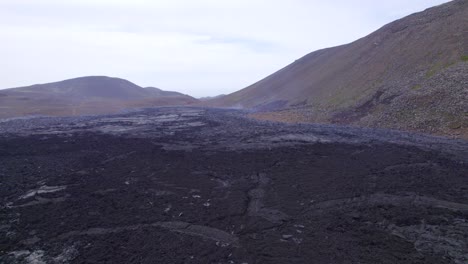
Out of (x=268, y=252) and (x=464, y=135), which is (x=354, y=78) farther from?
(x=268, y=252)

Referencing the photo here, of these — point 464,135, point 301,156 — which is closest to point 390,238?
point 301,156

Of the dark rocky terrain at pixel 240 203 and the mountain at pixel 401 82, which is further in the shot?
the mountain at pixel 401 82

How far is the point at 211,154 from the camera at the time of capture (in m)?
16.9

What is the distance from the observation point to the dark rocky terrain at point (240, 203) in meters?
7.40

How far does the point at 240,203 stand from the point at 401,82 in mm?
25204

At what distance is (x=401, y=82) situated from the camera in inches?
1192

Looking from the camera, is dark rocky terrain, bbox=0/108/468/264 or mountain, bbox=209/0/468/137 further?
mountain, bbox=209/0/468/137

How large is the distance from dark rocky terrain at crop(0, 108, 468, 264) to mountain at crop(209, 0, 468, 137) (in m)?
5.43

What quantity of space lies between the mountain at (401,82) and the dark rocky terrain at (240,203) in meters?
5.43

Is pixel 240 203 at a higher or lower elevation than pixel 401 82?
lower

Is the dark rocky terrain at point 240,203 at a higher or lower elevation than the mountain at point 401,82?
lower

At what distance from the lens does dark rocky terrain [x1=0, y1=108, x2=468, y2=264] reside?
740 cm

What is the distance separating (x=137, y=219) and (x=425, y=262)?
258 inches

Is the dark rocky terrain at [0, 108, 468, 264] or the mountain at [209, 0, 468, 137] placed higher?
the mountain at [209, 0, 468, 137]
